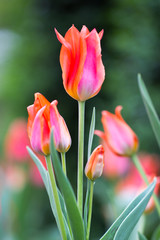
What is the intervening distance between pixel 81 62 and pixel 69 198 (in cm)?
15

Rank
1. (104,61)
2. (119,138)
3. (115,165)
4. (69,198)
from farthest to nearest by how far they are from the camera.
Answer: (104,61) < (115,165) < (119,138) < (69,198)

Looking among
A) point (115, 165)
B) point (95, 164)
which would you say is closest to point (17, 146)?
point (115, 165)

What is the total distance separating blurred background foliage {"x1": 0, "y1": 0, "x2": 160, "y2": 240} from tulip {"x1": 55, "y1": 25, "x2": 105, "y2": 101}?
3.33ft

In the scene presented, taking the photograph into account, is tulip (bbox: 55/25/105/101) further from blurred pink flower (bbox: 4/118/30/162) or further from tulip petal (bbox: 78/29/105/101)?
blurred pink flower (bbox: 4/118/30/162)

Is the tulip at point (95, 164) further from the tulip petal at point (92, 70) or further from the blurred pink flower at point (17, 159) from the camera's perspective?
the blurred pink flower at point (17, 159)

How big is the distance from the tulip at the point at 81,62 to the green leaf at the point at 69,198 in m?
0.12

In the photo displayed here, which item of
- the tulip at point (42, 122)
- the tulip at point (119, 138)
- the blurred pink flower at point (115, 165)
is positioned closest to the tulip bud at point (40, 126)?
the tulip at point (42, 122)

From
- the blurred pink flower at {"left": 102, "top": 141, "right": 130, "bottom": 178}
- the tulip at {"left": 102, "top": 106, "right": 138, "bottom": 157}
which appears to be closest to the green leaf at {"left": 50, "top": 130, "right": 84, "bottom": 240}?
the tulip at {"left": 102, "top": 106, "right": 138, "bottom": 157}

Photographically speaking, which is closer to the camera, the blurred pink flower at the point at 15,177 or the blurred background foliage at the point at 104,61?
the blurred pink flower at the point at 15,177

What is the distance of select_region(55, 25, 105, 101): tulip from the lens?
46 centimetres

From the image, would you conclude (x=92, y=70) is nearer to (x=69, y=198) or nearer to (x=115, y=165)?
(x=69, y=198)

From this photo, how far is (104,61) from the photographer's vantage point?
91.4 inches

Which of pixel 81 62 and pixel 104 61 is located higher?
pixel 104 61

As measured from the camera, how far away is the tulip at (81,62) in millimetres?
461
